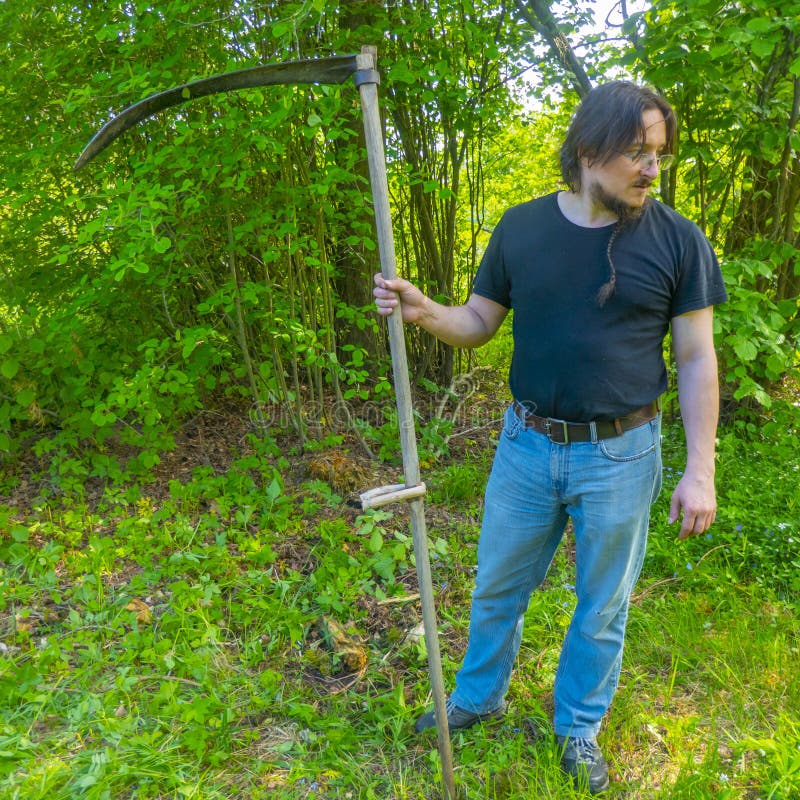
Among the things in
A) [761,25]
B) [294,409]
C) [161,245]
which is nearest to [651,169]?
[761,25]

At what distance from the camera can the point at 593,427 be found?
1779 millimetres

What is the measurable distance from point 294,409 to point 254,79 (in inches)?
108

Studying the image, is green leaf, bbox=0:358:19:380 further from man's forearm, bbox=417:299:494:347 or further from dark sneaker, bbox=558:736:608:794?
dark sneaker, bbox=558:736:608:794

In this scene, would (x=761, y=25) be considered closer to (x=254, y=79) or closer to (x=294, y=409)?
(x=254, y=79)

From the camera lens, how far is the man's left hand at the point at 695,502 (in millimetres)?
1774

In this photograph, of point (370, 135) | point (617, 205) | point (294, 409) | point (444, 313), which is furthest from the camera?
point (294, 409)

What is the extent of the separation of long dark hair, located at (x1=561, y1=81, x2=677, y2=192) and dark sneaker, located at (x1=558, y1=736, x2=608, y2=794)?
1.70 m

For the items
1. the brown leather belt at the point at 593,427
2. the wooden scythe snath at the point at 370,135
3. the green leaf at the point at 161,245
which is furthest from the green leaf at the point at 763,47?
the green leaf at the point at 161,245

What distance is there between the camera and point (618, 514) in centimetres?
181

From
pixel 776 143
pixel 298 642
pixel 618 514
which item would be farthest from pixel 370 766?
pixel 776 143

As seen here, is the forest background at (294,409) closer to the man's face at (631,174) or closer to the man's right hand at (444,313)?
the man's face at (631,174)

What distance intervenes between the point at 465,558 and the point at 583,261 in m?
1.85

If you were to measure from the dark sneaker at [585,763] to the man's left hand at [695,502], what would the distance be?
776 mm

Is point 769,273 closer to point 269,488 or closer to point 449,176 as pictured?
point 449,176
